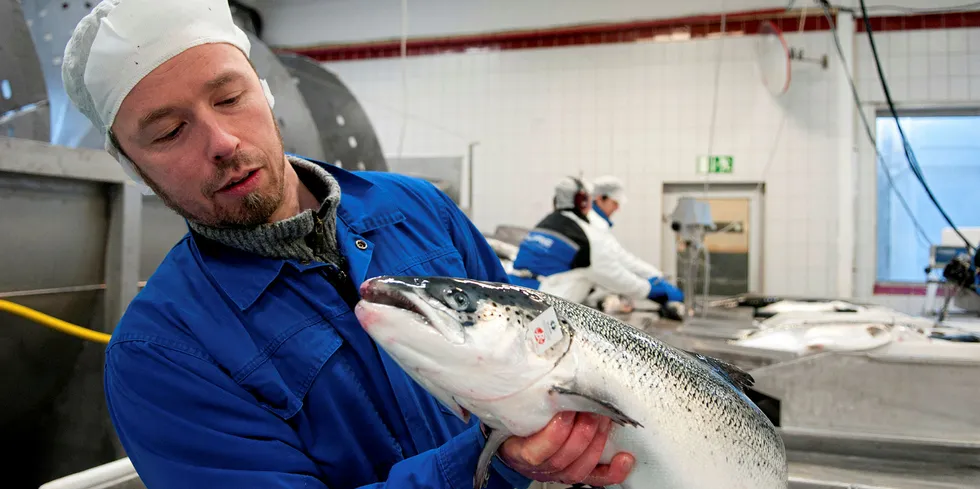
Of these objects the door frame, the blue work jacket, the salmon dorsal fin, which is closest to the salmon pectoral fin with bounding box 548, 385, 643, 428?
the blue work jacket

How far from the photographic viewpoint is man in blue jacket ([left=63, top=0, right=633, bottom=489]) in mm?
765

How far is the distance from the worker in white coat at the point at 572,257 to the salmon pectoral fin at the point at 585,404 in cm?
262

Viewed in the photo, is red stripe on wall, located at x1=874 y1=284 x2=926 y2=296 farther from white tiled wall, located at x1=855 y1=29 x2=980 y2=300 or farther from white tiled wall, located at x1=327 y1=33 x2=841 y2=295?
white tiled wall, located at x1=327 y1=33 x2=841 y2=295

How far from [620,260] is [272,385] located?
10.6ft

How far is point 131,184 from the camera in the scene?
1540 mm

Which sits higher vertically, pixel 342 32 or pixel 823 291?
pixel 342 32

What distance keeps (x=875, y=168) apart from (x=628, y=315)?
11.0ft

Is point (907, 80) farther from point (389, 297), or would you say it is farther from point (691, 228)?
point (389, 297)

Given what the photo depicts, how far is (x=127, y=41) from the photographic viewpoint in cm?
83

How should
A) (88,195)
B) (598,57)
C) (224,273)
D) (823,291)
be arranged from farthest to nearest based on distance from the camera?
(598,57) → (823,291) → (88,195) → (224,273)

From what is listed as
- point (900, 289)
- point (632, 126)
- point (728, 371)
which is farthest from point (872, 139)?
point (728, 371)

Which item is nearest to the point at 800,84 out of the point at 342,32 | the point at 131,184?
the point at 342,32

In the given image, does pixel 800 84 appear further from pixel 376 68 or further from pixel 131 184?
pixel 131 184

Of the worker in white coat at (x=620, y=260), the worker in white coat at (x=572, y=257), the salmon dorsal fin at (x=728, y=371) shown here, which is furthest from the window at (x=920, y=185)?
the salmon dorsal fin at (x=728, y=371)
